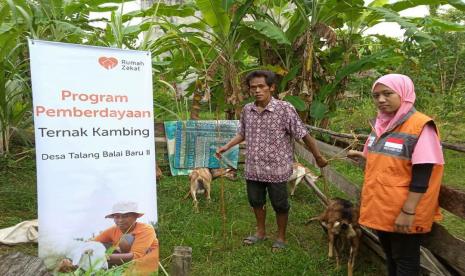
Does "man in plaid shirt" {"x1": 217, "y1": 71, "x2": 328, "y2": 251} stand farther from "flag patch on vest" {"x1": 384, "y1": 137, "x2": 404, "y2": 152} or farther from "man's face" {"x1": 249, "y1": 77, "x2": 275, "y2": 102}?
"flag patch on vest" {"x1": 384, "y1": 137, "x2": 404, "y2": 152}

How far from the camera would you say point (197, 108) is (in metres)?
5.53

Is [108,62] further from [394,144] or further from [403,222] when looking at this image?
[403,222]

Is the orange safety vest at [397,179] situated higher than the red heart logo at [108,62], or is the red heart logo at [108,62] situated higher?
the red heart logo at [108,62]

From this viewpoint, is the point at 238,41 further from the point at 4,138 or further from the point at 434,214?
the point at 434,214

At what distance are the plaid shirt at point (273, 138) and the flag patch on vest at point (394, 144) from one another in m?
1.05

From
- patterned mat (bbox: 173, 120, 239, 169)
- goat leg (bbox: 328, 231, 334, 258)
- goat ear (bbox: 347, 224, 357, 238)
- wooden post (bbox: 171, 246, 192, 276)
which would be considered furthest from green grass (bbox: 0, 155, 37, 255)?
goat ear (bbox: 347, 224, 357, 238)

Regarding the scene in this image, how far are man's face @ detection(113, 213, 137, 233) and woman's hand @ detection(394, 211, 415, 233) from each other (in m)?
1.54

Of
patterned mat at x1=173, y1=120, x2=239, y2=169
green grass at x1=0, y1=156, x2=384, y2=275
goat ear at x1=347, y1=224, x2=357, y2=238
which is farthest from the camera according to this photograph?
patterned mat at x1=173, y1=120, x2=239, y2=169

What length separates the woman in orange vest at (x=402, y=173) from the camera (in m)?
2.10

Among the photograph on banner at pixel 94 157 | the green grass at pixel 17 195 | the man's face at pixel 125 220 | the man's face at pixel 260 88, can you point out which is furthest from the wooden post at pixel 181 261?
the green grass at pixel 17 195

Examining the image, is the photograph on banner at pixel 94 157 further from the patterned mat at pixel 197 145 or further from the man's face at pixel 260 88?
the patterned mat at pixel 197 145

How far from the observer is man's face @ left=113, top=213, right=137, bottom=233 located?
8.54 feet

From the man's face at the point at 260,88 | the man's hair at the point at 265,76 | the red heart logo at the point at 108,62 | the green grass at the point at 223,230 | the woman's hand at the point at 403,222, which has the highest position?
the red heart logo at the point at 108,62

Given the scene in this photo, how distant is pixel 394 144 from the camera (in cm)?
221
